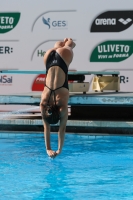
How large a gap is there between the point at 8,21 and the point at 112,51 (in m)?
2.56

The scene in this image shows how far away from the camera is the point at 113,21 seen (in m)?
11.8

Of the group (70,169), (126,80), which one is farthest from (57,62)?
(126,80)

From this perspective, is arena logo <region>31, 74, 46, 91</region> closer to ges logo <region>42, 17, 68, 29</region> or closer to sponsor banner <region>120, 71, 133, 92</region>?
ges logo <region>42, 17, 68, 29</region>

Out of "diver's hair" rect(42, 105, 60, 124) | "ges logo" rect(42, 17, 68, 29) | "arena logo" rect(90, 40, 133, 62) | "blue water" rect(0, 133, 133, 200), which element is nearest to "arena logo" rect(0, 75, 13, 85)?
"ges logo" rect(42, 17, 68, 29)

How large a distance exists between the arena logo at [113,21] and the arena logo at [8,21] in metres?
1.84

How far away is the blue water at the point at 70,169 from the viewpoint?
509 cm

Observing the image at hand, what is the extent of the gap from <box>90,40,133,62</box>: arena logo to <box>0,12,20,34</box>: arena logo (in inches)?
78.3

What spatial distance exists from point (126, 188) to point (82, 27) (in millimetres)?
7064

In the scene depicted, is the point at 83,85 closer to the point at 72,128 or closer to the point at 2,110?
the point at 72,128

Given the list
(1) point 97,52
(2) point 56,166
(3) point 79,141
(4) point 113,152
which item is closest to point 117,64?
(1) point 97,52

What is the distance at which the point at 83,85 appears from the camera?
10070 millimetres

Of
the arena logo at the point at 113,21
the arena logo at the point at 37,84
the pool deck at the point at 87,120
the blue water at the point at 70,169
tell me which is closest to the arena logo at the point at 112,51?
the arena logo at the point at 113,21

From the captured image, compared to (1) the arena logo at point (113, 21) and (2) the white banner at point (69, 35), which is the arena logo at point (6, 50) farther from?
(1) the arena logo at point (113, 21)

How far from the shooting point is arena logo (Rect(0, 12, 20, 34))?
12086 millimetres
